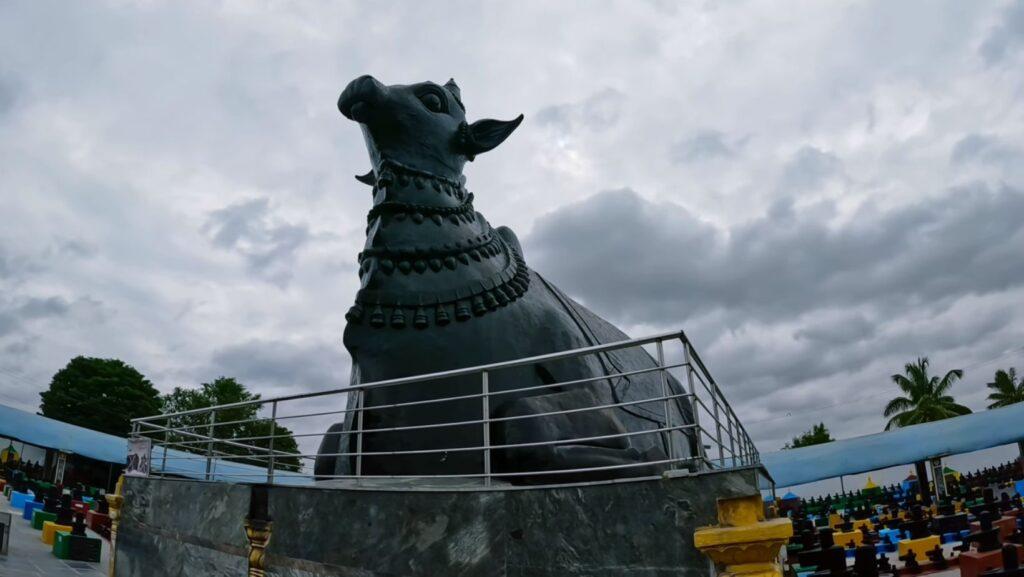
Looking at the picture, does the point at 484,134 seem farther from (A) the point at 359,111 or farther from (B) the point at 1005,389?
(B) the point at 1005,389

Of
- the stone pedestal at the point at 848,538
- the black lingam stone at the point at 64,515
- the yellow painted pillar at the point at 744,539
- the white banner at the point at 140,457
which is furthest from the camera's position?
the stone pedestal at the point at 848,538

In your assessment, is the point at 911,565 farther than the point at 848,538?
No

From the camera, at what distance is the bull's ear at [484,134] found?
778cm

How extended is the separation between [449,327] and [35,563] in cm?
764

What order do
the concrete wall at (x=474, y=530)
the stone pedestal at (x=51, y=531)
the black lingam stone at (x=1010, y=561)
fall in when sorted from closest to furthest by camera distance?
the concrete wall at (x=474, y=530)
the black lingam stone at (x=1010, y=561)
the stone pedestal at (x=51, y=531)

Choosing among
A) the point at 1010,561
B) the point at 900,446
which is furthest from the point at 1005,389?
the point at 1010,561

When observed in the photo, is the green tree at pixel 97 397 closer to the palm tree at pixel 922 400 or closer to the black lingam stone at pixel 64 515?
the black lingam stone at pixel 64 515

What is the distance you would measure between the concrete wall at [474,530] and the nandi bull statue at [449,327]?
97 centimetres

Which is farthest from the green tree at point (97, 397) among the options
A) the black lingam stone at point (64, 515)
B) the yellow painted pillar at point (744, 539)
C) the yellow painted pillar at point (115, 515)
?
the yellow painted pillar at point (744, 539)

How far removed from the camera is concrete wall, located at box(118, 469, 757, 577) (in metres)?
3.68

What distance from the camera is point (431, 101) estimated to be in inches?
299

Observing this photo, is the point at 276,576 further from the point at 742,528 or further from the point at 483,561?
the point at 742,528

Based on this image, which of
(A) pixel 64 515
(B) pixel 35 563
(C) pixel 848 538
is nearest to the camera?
(B) pixel 35 563

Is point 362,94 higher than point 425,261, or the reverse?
point 362,94
